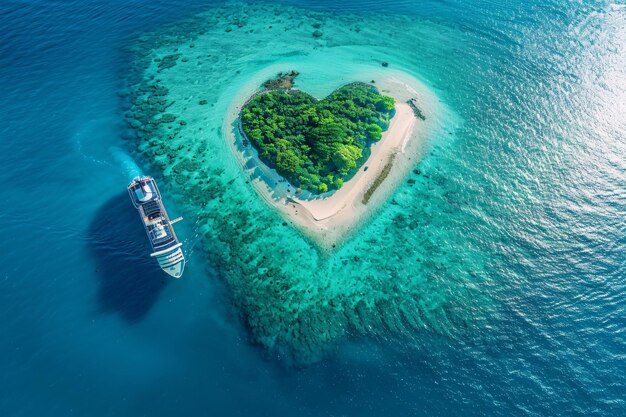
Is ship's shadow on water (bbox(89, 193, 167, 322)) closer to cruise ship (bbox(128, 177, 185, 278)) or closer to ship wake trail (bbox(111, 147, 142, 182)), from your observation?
cruise ship (bbox(128, 177, 185, 278))

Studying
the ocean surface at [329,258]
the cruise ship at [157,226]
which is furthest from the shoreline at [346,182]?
the cruise ship at [157,226]

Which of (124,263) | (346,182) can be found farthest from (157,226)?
(346,182)

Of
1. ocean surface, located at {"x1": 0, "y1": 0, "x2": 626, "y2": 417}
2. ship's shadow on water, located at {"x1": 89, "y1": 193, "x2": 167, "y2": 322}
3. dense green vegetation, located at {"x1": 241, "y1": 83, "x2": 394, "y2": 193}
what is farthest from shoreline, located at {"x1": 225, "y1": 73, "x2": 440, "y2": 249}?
ship's shadow on water, located at {"x1": 89, "y1": 193, "x2": 167, "y2": 322}

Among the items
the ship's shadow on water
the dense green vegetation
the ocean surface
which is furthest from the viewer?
the dense green vegetation

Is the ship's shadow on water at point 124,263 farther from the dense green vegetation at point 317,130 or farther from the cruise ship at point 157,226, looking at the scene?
the dense green vegetation at point 317,130

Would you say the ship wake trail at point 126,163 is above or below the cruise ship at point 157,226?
below

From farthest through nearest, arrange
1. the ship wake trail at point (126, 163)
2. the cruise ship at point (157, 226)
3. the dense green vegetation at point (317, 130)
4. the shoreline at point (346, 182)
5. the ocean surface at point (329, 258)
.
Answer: the ship wake trail at point (126, 163) < the dense green vegetation at point (317, 130) < the shoreline at point (346, 182) < the cruise ship at point (157, 226) < the ocean surface at point (329, 258)
